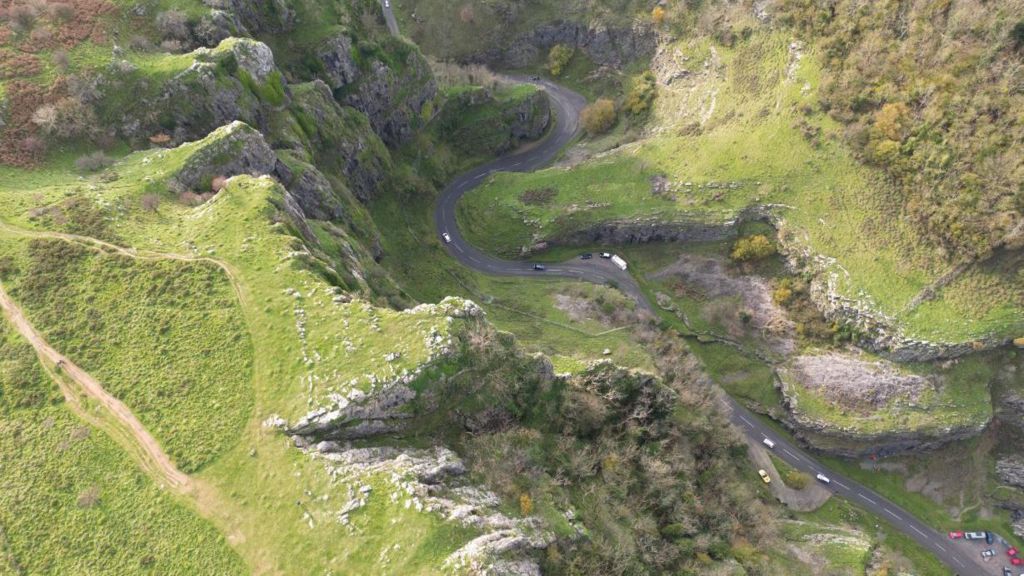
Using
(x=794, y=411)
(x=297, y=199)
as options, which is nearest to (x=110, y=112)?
(x=297, y=199)

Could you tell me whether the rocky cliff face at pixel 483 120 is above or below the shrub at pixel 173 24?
below

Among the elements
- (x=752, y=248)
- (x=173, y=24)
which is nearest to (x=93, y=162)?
(x=173, y=24)

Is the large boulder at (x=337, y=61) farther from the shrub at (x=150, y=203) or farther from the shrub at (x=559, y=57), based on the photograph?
the shrub at (x=559, y=57)

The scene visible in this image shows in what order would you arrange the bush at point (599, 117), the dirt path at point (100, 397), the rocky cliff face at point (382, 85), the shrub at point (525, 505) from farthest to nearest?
1. the bush at point (599, 117)
2. the rocky cliff face at point (382, 85)
3. the shrub at point (525, 505)
4. the dirt path at point (100, 397)

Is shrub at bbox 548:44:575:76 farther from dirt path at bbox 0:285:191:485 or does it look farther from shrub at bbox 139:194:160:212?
dirt path at bbox 0:285:191:485

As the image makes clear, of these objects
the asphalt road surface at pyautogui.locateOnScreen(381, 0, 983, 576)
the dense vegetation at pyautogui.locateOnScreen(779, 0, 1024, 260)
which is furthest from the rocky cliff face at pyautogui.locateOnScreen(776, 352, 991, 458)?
the dense vegetation at pyautogui.locateOnScreen(779, 0, 1024, 260)

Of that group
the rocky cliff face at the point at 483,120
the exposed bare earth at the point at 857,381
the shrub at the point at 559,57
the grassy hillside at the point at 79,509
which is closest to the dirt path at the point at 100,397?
the grassy hillside at the point at 79,509

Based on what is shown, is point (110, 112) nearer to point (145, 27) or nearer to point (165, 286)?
point (145, 27)
